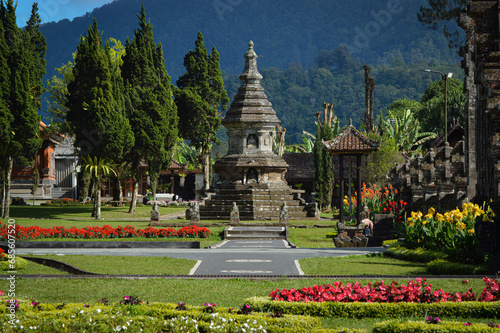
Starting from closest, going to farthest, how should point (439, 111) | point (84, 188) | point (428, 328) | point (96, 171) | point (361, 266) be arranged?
1. point (428, 328)
2. point (361, 266)
3. point (96, 171)
4. point (84, 188)
5. point (439, 111)

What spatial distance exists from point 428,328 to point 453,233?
767 cm

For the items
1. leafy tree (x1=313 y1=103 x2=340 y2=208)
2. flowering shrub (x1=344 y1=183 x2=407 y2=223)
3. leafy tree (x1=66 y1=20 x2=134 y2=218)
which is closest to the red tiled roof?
flowering shrub (x1=344 y1=183 x2=407 y2=223)

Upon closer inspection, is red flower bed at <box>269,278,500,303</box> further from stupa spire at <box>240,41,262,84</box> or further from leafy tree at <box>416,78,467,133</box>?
leafy tree at <box>416,78,467,133</box>

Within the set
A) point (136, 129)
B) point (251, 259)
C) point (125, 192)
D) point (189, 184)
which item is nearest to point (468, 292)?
point (251, 259)

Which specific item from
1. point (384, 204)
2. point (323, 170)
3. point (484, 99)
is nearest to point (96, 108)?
point (384, 204)

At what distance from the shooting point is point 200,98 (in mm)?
62344

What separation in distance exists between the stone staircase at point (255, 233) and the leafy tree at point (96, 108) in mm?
12961

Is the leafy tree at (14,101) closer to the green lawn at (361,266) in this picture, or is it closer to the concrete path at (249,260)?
the concrete path at (249,260)

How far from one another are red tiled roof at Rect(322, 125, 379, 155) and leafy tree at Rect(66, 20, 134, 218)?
59.9 ft

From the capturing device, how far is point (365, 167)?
55094 mm

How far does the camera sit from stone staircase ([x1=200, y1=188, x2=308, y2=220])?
4275 centimetres

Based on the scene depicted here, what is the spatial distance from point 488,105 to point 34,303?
1171 cm

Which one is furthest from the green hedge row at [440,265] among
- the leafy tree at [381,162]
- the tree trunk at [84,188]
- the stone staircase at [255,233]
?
the tree trunk at [84,188]

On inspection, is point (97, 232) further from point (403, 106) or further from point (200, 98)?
point (403, 106)
